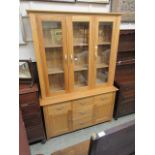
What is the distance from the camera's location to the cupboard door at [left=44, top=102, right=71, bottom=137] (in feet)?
6.05

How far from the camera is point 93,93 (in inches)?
78.7

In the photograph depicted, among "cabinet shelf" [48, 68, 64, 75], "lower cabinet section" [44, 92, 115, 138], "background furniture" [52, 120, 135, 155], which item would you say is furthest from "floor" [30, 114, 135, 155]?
"background furniture" [52, 120, 135, 155]

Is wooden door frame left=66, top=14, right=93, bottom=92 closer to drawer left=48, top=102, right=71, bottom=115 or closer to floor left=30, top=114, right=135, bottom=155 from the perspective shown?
drawer left=48, top=102, right=71, bottom=115

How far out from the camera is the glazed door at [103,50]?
1.79 meters

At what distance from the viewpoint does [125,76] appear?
2.42 meters

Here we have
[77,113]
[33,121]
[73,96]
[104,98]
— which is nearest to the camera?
[33,121]

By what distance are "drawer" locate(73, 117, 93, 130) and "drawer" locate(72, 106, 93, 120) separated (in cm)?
7

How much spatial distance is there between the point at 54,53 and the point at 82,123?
1.15m

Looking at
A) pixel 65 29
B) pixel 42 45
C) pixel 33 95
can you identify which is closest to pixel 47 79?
pixel 33 95

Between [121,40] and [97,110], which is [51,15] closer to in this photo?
[121,40]

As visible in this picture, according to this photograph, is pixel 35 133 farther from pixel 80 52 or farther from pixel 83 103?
pixel 80 52

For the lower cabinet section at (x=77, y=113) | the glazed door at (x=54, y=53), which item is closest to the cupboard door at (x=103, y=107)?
the lower cabinet section at (x=77, y=113)

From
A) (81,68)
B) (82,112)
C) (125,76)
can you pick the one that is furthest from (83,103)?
(125,76)
